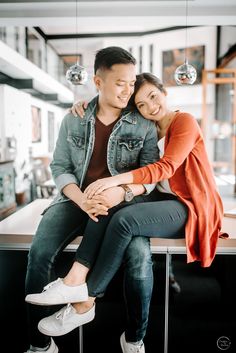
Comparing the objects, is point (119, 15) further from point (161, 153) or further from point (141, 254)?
point (141, 254)

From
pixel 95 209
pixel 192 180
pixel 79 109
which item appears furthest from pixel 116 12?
pixel 95 209

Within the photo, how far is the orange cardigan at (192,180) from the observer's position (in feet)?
5.14

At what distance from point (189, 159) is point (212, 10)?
106cm

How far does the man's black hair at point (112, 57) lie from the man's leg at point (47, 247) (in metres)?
0.71

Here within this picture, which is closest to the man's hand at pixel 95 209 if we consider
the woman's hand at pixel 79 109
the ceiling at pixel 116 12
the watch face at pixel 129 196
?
the watch face at pixel 129 196

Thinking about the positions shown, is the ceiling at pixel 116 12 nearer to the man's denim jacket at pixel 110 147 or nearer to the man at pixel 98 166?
the man at pixel 98 166

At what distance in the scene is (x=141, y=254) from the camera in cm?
147

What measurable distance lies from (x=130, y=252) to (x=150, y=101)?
75cm

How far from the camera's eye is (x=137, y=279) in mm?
1464

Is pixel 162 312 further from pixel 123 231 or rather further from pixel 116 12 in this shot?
pixel 116 12

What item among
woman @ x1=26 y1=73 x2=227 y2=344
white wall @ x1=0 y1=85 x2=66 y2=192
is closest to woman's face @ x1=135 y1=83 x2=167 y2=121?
woman @ x1=26 y1=73 x2=227 y2=344

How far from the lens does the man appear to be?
1.54 metres

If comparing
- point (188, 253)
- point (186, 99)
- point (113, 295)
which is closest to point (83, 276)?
point (113, 295)

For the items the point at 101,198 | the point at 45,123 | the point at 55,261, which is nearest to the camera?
the point at 101,198
